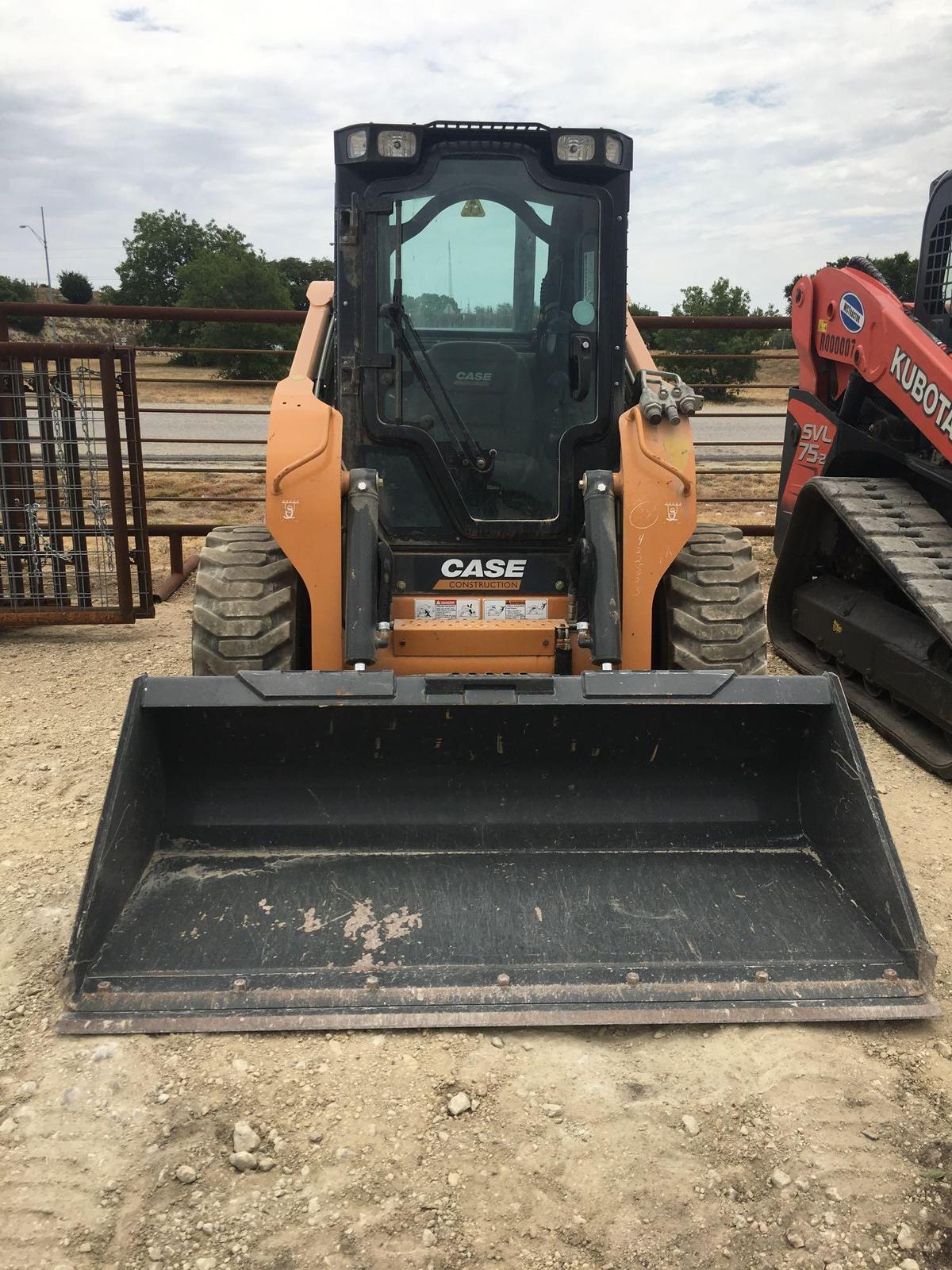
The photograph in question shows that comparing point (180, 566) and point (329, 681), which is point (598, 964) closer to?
point (329, 681)

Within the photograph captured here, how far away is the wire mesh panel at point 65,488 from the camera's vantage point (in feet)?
19.8

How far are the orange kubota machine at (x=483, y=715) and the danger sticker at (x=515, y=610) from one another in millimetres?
10

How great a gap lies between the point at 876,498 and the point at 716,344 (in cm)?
1602

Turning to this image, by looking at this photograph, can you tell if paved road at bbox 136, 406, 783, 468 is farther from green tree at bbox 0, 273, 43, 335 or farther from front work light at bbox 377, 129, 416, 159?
green tree at bbox 0, 273, 43, 335

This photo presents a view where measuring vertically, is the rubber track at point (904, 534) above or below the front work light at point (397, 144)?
below

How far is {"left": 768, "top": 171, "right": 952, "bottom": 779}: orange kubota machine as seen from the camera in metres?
4.61

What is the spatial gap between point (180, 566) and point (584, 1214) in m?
6.26

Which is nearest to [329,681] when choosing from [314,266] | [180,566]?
[180,566]

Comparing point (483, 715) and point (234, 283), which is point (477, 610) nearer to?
point (483, 715)

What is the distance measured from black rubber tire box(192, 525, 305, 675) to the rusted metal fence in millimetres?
2436

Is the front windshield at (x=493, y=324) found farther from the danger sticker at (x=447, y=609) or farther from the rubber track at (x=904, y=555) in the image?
the rubber track at (x=904, y=555)

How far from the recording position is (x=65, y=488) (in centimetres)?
616

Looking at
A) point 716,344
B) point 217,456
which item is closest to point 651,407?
point 217,456

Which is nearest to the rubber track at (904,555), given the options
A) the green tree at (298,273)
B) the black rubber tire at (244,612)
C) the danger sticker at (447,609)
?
the danger sticker at (447,609)
